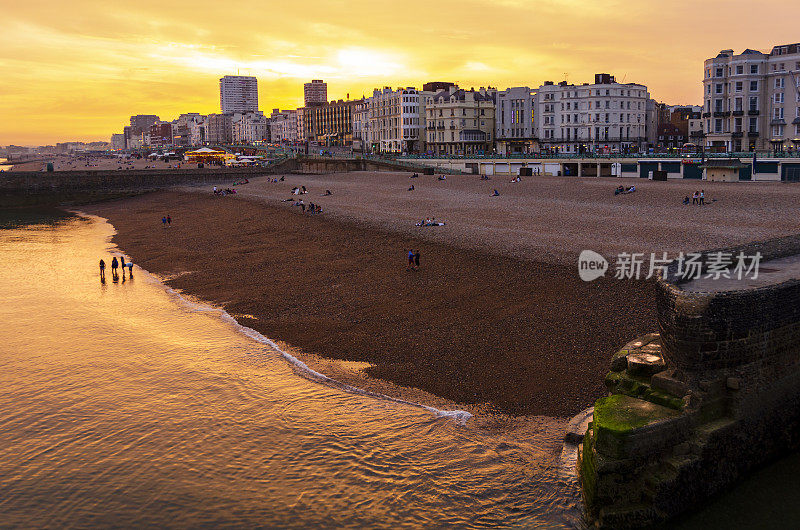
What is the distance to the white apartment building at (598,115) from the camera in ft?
382

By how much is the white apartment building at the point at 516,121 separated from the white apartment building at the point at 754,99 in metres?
40.8

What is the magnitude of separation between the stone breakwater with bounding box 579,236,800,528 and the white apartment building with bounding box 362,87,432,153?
444 ft

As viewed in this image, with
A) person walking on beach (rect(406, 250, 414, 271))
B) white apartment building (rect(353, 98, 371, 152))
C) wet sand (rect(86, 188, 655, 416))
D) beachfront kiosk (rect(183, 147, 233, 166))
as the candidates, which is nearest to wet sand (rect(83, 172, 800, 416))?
wet sand (rect(86, 188, 655, 416))

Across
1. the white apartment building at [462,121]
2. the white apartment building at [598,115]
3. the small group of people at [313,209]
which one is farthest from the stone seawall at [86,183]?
the white apartment building at [598,115]

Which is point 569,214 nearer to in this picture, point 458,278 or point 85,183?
point 458,278

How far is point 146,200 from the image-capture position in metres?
88.2

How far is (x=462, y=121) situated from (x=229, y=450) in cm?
12275

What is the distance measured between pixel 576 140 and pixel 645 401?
377 feet

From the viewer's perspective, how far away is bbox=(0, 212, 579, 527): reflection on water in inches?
513

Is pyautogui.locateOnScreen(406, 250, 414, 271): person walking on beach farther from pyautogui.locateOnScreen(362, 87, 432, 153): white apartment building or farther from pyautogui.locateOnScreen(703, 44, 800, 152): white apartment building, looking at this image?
pyautogui.locateOnScreen(362, 87, 432, 153): white apartment building

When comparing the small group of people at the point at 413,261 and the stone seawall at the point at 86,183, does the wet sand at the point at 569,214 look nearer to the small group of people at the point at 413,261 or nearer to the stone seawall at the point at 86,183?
the small group of people at the point at 413,261

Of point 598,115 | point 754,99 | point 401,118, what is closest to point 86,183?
point 401,118

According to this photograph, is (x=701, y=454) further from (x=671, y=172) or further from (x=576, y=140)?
(x=576, y=140)

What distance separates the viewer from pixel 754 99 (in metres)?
85.8
